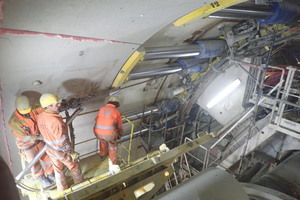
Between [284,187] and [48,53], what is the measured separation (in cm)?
393

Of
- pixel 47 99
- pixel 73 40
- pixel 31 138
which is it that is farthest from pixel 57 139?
pixel 73 40

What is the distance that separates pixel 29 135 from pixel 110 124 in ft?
4.82

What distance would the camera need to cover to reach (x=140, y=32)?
286 cm

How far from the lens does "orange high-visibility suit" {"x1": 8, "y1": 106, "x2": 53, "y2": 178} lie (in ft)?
9.45

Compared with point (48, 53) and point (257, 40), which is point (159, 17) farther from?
point (257, 40)

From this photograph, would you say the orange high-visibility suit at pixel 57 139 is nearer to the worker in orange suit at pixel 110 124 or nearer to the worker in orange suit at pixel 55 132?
the worker in orange suit at pixel 55 132

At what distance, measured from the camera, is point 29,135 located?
3137 millimetres

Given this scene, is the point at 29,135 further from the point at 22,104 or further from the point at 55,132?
the point at 22,104

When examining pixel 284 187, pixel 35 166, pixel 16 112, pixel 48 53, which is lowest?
pixel 284 187

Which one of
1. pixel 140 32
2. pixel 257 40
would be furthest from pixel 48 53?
pixel 257 40

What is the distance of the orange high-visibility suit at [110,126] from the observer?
4.09 metres

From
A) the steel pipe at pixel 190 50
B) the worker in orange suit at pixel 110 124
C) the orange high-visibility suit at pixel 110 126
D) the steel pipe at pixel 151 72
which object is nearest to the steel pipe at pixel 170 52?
the steel pipe at pixel 190 50

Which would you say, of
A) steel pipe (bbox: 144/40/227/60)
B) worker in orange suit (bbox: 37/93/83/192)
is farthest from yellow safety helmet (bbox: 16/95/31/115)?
steel pipe (bbox: 144/40/227/60)

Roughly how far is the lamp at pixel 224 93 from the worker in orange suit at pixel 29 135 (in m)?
4.86
